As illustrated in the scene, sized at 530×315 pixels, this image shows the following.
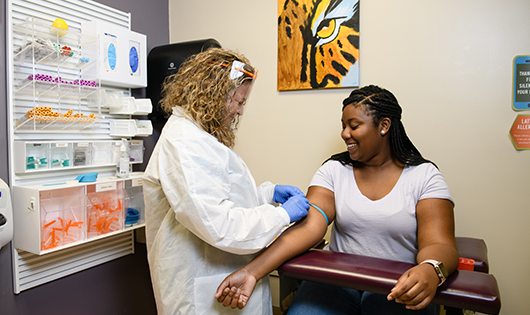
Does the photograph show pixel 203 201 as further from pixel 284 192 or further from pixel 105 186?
pixel 105 186

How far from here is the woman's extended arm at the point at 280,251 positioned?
1.14m

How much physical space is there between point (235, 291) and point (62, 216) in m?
1.09

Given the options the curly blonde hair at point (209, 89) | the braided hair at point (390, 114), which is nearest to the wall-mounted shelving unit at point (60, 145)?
the curly blonde hair at point (209, 89)

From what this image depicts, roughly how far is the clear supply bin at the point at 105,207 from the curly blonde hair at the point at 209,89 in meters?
0.88

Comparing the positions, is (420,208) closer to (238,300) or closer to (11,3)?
(238,300)

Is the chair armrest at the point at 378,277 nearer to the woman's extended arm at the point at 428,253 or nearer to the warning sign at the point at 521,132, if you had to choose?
the woman's extended arm at the point at 428,253

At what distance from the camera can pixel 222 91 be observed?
4.00 ft

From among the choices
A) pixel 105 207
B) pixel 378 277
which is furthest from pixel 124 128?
pixel 378 277

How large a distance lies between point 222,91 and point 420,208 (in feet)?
2.94

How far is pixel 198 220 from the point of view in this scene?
103 centimetres

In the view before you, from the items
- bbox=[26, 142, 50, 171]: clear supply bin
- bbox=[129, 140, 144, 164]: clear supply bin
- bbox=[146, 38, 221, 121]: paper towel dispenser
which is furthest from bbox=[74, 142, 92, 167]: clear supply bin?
bbox=[146, 38, 221, 121]: paper towel dispenser

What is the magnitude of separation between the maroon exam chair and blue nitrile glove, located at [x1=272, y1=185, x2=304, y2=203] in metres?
0.27

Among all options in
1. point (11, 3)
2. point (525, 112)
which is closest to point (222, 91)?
point (11, 3)

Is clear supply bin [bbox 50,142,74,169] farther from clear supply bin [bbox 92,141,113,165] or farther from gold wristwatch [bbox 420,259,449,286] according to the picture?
gold wristwatch [bbox 420,259,449,286]
